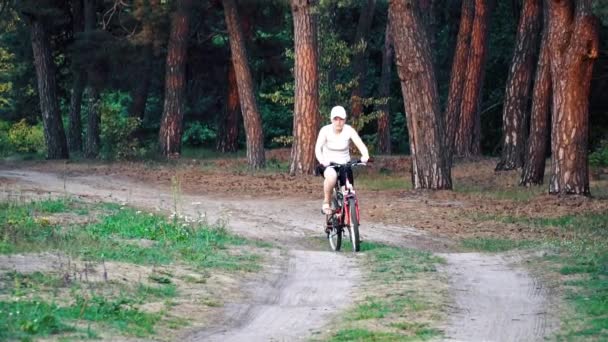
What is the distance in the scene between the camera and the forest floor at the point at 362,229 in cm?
1161

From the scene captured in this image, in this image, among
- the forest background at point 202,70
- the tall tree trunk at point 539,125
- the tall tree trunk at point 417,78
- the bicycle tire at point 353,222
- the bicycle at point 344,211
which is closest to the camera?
the bicycle tire at point 353,222

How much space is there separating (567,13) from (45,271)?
14940mm

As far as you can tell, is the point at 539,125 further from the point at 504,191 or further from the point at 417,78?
the point at 417,78

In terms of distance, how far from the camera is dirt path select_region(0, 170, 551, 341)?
11.0 meters

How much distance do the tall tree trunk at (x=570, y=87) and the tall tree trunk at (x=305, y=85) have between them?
28.5 feet

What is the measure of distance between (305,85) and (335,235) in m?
15.0

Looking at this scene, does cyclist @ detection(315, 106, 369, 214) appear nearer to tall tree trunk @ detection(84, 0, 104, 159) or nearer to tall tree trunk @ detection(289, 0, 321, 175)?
tall tree trunk @ detection(289, 0, 321, 175)

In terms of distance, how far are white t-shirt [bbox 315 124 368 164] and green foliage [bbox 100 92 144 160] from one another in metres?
24.0

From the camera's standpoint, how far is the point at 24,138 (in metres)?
58.7

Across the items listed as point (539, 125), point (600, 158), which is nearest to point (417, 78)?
point (539, 125)

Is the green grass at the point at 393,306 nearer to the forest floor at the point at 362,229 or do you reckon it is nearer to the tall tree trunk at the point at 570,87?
the forest floor at the point at 362,229

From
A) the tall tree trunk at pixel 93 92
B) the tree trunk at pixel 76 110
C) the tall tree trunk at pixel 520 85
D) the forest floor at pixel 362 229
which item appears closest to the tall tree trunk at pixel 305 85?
the forest floor at pixel 362 229

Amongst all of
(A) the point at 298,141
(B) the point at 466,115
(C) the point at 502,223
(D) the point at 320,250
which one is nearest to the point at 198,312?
(D) the point at 320,250

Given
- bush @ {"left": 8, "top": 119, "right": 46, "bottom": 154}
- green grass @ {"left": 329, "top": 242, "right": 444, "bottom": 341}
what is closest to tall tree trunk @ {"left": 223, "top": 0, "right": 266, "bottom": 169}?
bush @ {"left": 8, "top": 119, "right": 46, "bottom": 154}
